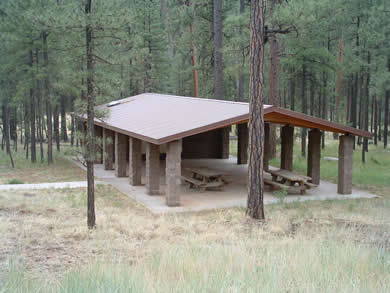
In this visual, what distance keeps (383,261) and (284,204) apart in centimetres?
642

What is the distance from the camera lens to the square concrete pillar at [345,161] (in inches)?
581

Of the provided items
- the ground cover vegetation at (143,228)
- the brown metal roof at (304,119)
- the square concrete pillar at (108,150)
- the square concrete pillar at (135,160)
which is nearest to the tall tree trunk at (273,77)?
the ground cover vegetation at (143,228)

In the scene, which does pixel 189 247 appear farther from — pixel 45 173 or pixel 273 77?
pixel 273 77

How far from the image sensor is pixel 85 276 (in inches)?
218

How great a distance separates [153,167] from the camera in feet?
46.5

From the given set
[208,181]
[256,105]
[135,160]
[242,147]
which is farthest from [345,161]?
[242,147]

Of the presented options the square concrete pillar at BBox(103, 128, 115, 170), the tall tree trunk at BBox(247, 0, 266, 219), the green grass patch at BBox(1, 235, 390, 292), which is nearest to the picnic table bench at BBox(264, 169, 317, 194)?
the tall tree trunk at BBox(247, 0, 266, 219)

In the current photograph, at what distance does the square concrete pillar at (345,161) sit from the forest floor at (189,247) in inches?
37.9

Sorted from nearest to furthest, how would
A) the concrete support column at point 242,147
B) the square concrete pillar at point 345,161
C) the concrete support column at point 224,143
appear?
the square concrete pillar at point 345,161 < the concrete support column at point 242,147 < the concrete support column at point 224,143

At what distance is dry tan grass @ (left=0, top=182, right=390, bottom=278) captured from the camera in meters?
7.74

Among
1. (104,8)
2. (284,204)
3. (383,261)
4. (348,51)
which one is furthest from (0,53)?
(383,261)

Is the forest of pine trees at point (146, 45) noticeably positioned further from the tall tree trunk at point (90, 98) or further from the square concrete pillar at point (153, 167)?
the square concrete pillar at point (153, 167)

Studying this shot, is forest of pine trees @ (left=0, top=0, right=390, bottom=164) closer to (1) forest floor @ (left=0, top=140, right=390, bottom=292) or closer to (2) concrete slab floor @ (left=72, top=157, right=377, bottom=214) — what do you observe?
(1) forest floor @ (left=0, top=140, right=390, bottom=292)

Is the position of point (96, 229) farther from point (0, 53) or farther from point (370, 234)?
point (0, 53)
